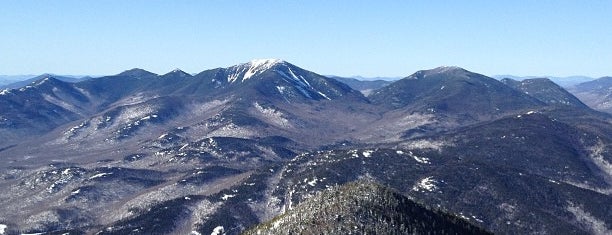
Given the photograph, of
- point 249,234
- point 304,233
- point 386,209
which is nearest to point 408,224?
point 386,209

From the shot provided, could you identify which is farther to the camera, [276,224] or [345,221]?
[276,224]

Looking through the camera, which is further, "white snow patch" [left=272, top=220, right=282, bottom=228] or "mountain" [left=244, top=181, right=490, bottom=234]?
"white snow patch" [left=272, top=220, right=282, bottom=228]

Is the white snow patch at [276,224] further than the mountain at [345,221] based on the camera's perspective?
Yes

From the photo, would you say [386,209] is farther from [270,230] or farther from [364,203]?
[270,230]

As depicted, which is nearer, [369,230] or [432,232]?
[369,230]

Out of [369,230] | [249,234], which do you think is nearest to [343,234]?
[369,230]

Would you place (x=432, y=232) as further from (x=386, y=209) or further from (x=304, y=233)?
(x=304, y=233)

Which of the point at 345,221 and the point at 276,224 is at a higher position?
the point at 345,221

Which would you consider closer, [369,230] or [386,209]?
[369,230]
